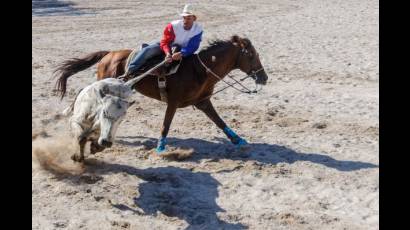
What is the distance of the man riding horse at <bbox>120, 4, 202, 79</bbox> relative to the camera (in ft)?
26.4

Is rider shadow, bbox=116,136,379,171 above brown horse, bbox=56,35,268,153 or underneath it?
underneath

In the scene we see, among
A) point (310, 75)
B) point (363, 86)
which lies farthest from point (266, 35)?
point (363, 86)

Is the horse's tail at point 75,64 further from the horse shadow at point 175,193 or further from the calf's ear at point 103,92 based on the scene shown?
the calf's ear at point 103,92

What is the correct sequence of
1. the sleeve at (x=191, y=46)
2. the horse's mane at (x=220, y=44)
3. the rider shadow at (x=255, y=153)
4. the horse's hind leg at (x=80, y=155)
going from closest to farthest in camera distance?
the horse's hind leg at (x=80, y=155) → the rider shadow at (x=255, y=153) → the sleeve at (x=191, y=46) → the horse's mane at (x=220, y=44)

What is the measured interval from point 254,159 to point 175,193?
1607 mm

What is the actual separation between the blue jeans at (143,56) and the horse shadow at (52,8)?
16.3 meters

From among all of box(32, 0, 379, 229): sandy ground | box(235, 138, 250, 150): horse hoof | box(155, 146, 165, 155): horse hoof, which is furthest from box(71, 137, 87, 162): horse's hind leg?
box(235, 138, 250, 150): horse hoof

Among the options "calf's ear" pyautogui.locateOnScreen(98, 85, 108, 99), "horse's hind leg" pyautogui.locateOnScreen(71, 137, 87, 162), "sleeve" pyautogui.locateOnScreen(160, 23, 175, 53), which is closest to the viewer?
"calf's ear" pyautogui.locateOnScreen(98, 85, 108, 99)

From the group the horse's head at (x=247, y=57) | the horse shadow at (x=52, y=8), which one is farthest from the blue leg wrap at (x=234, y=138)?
the horse shadow at (x=52, y=8)

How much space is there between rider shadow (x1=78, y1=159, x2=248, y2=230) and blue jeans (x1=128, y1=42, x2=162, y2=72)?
1432 millimetres

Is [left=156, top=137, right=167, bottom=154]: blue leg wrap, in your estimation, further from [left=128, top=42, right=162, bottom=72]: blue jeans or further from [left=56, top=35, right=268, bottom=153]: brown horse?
[left=128, top=42, right=162, bottom=72]: blue jeans

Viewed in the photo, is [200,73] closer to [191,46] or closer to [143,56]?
[191,46]

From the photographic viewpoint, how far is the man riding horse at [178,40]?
26.4ft

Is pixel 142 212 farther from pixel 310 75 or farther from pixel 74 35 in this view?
pixel 74 35
